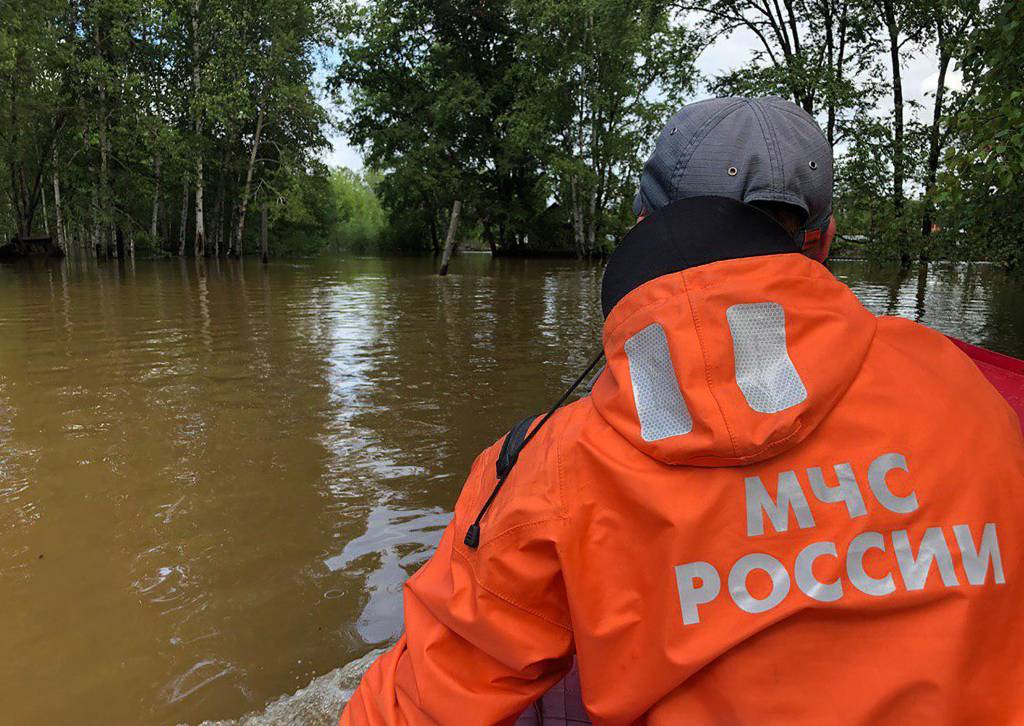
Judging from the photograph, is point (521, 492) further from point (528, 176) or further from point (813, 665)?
point (528, 176)

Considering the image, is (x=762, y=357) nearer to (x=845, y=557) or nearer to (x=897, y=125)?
(x=845, y=557)

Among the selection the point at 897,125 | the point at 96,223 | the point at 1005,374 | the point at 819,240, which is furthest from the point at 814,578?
the point at 96,223

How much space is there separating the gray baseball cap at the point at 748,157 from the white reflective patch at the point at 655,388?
354 millimetres

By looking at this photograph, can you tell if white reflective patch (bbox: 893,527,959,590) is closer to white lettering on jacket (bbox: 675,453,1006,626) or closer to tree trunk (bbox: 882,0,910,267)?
white lettering on jacket (bbox: 675,453,1006,626)

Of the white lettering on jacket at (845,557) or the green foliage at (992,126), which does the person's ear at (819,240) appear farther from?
the green foliage at (992,126)

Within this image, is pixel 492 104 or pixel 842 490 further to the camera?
pixel 492 104

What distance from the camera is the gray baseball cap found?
1.19 m

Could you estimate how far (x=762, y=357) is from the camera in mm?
960

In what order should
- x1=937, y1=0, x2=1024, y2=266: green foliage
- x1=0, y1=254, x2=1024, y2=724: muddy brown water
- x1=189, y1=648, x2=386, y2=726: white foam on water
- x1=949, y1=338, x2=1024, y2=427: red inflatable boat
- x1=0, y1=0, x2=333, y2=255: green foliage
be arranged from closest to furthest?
x1=949, y1=338, x2=1024, y2=427: red inflatable boat, x1=189, y1=648, x2=386, y2=726: white foam on water, x1=0, y1=254, x2=1024, y2=724: muddy brown water, x1=937, y1=0, x2=1024, y2=266: green foliage, x1=0, y1=0, x2=333, y2=255: green foliage

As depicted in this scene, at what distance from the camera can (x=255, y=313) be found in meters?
12.1

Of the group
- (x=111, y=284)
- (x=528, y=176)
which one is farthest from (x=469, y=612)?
(x=528, y=176)

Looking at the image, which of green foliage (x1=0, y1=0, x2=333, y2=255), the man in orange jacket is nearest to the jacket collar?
the man in orange jacket

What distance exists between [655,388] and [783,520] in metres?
0.26

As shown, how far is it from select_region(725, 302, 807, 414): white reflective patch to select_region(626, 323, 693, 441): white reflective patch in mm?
89
